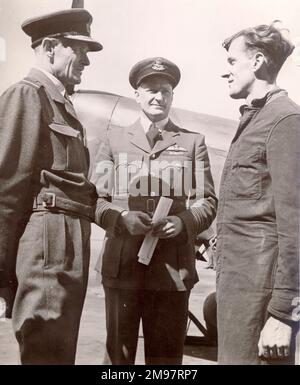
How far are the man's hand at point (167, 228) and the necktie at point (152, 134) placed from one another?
1.47ft

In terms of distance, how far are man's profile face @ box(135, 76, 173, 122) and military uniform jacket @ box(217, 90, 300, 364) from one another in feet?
1.88

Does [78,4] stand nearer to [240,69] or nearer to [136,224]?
[240,69]

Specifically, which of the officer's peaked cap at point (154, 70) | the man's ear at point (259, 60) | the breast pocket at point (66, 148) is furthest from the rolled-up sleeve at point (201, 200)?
the breast pocket at point (66, 148)

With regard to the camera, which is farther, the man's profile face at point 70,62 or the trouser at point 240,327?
the man's profile face at point 70,62

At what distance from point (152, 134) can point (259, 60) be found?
2.35 ft

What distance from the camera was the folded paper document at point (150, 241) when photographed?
10.1 ft

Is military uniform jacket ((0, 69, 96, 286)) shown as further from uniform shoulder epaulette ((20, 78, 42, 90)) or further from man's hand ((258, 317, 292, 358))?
man's hand ((258, 317, 292, 358))

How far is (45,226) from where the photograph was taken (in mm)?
2736

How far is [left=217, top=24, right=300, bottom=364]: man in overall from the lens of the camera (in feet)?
8.12

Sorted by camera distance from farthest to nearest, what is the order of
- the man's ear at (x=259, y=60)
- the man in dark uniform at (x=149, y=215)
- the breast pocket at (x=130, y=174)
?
the breast pocket at (x=130, y=174), the man in dark uniform at (x=149, y=215), the man's ear at (x=259, y=60)

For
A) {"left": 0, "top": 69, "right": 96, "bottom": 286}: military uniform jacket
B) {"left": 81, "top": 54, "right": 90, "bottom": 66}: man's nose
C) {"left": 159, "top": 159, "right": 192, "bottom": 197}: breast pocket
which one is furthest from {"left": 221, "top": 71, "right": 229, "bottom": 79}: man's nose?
{"left": 0, "top": 69, "right": 96, "bottom": 286}: military uniform jacket

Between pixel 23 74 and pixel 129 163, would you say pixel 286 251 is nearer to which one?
pixel 129 163

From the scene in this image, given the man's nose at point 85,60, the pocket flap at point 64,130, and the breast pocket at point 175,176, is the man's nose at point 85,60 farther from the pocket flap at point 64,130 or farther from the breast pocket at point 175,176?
the breast pocket at point 175,176
